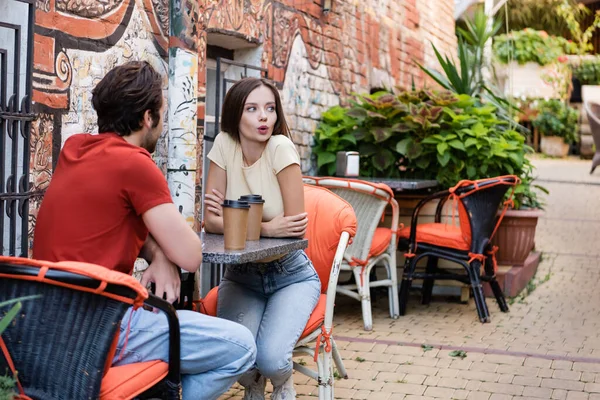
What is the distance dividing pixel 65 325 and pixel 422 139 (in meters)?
4.58

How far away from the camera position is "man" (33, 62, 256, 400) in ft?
7.66

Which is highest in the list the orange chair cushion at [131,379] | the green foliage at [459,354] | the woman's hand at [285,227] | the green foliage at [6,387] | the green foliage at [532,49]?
the green foliage at [532,49]

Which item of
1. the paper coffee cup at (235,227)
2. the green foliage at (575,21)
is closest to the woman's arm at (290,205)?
the paper coffee cup at (235,227)

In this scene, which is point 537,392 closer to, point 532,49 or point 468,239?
point 468,239

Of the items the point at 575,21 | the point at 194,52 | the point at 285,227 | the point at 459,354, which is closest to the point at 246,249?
the point at 285,227

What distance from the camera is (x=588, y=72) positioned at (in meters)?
16.9

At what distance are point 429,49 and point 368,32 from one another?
2.70m

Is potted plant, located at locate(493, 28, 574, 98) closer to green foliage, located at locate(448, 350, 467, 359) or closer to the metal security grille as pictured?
green foliage, located at locate(448, 350, 467, 359)

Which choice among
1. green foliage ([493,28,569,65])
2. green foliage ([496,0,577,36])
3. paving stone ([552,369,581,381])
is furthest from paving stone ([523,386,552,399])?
green foliage ([496,0,577,36])

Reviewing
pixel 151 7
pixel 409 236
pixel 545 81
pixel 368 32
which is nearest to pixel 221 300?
pixel 151 7

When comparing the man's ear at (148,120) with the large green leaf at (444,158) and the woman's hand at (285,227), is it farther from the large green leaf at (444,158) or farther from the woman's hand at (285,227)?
the large green leaf at (444,158)

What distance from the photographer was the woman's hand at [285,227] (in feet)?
10.2

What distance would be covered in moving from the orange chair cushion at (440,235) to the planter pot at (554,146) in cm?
1105

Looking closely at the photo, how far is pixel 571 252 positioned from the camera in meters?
8.05
